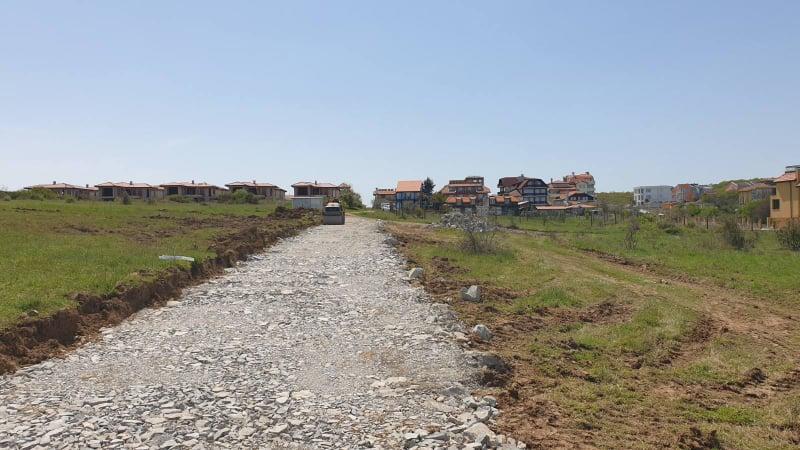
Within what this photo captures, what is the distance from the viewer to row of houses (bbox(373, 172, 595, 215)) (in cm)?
11988

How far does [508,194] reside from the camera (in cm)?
14250

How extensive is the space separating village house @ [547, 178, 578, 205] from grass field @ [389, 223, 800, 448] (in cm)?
12795

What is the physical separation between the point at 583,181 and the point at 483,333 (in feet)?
547

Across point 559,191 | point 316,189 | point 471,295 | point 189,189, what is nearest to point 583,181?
point 559,191

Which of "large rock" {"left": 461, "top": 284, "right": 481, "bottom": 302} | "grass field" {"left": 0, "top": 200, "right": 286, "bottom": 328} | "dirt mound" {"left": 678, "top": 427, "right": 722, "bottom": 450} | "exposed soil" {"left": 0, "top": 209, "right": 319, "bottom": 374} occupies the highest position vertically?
"grass field" {"left": 0, "top": 200, "right": 286, "bottom": 328}

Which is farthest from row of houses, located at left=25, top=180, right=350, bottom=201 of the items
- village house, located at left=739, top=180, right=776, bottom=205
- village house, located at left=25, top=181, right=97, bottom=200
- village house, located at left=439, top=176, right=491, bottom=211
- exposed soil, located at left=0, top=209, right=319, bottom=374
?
exposed soil, located at left=0, top=209, right=319, bottom=374

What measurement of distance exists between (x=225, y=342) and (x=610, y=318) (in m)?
9.82

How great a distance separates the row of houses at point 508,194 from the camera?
119875 millimetres

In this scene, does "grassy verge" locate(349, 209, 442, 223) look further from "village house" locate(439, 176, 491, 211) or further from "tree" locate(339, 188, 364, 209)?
"village house" locate(439, 176, 491, 211)

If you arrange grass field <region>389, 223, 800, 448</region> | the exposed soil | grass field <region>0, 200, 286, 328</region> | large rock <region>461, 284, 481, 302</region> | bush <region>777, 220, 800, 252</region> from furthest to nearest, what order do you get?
bush <region>777, 220, 800, 252</region>
large rock <region>461, 284, 481, 302</region>
grass field <region>0, 200, 286, 328</region>
the exposed soil
grass field <region>389, 223, 800, 448</region>

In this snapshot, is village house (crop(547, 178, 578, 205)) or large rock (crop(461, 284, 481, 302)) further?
village house (crop(547, 178, 578, 205))

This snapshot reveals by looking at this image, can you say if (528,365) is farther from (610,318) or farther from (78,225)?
(78,225)

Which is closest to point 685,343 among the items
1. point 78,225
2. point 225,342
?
point 225,342

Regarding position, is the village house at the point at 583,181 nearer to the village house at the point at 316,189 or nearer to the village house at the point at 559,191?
the village house at the point at 559,191
